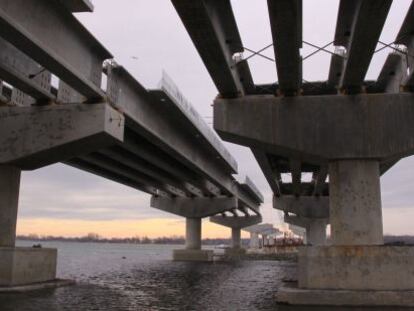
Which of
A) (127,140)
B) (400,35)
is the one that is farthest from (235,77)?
(127,140)

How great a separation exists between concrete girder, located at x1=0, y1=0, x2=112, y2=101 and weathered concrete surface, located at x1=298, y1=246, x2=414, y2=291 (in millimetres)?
10249

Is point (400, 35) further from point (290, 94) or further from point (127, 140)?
point (127, 140)

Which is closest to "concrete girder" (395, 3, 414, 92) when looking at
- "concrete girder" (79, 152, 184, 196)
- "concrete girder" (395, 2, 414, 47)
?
"concrete girder" (395, 2, 414, 47)

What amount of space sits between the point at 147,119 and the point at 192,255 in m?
42.5

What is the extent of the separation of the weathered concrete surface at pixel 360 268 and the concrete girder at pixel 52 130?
10.0 m

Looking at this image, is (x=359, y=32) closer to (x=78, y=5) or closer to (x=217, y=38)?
(x=217, y=38)

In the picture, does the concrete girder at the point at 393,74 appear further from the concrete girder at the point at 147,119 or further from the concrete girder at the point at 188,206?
the concrete girder at the point at 188,206

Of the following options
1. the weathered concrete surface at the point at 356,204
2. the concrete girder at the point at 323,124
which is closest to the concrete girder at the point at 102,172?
the concrete girder at the point at 323,124

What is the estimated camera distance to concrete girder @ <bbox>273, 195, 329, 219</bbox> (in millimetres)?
59281

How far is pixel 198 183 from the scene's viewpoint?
52.8m

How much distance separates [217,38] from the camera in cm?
1487

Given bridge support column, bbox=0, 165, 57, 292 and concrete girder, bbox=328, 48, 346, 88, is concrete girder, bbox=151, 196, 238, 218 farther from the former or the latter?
concrete girder, bbox=328, 48, 346, 88

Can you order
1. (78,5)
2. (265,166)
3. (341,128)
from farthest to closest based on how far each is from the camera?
1. (265,166)
2. (341,128)
3. (78,5)

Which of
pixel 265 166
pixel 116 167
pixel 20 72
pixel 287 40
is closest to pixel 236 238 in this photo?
pixel 116 167
